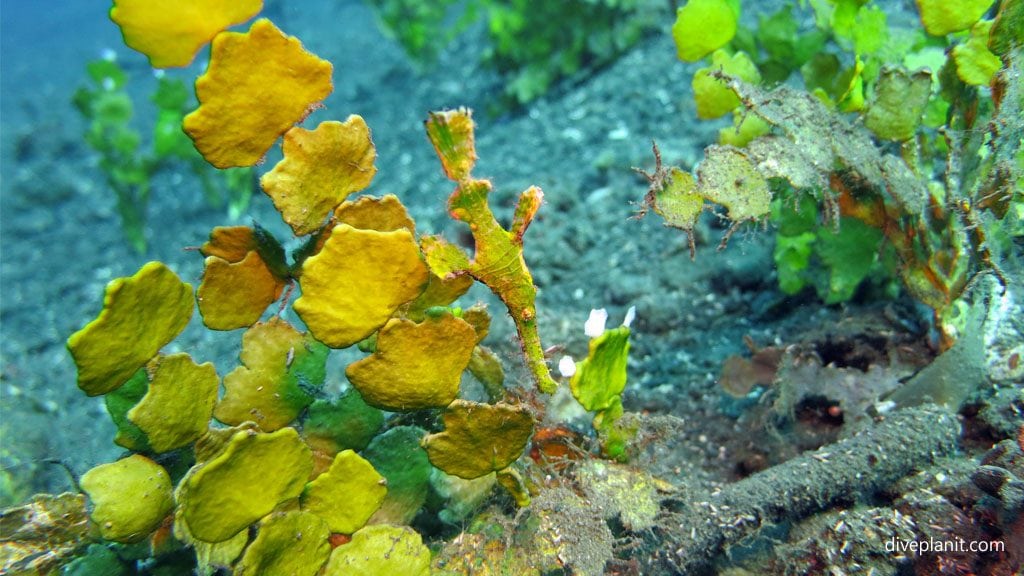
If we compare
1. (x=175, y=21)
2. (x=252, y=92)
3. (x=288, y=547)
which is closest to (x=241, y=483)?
(x=288, y=547)

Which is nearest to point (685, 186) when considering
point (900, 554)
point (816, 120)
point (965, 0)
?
point (816, 120)

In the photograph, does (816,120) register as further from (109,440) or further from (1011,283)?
(109,440)

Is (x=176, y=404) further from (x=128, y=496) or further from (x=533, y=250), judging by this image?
(x=533, y=250)

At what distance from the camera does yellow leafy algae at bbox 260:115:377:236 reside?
1.25 metres

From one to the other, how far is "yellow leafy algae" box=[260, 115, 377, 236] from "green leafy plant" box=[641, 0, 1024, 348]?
67 cm

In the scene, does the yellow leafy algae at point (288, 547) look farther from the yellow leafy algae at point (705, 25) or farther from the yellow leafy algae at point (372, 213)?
the yellow leafy algae at point (705, 25)

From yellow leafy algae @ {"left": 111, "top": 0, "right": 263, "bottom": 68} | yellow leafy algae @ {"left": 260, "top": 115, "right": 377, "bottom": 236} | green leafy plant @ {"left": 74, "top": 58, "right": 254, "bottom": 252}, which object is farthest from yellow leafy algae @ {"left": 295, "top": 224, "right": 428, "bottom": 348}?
green leafy plant @ {"left": 74, "top": 58, "right": 254, "bottom": 252}

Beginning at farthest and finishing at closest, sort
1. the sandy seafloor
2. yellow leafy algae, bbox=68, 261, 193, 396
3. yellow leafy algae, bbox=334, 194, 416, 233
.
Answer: the sandy seafloor
yellow leafy algae, bbox=334, 194, 416, 233
yellow leafy algae, bbox=68, 261, 193, 396

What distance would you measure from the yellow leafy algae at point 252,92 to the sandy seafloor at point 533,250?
385 mm

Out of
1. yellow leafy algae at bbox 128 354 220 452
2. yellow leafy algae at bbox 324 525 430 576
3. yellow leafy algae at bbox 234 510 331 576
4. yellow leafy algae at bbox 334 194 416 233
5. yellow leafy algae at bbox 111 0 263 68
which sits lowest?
yellow leafy algae at bbox 324 525 430 576

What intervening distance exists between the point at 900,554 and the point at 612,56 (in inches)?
195

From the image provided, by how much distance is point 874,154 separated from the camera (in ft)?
5.79

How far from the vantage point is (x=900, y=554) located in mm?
1384

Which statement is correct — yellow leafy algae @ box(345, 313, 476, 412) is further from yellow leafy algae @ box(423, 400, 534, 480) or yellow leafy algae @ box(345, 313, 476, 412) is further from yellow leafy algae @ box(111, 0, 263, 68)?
yellow leafy algae @ box(111, 0, 263, 68)
